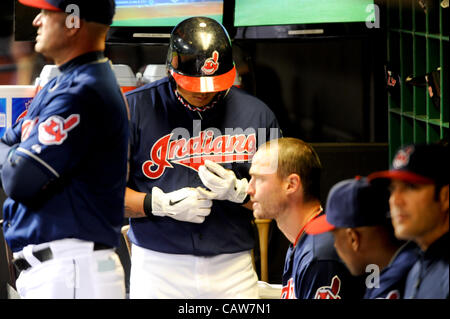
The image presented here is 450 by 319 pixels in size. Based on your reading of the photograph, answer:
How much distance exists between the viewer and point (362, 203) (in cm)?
254

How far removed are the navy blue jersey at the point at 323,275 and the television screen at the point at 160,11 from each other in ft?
6.33

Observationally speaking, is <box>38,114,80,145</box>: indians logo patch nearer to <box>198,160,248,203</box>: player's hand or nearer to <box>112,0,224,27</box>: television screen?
<box>198,160,248,203</box>: player's hand

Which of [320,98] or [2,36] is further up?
[2,36]

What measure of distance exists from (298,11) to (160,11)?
69 cm

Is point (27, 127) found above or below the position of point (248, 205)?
above

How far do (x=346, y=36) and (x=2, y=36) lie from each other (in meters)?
3.45

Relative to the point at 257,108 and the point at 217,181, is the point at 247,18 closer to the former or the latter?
the point at 257,108

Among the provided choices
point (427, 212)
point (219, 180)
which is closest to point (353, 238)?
point (427, 212)

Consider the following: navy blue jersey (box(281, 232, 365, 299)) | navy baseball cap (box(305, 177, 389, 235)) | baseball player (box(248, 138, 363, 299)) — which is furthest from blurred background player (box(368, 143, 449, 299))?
baseball player (box(248, 138, 363, 299))

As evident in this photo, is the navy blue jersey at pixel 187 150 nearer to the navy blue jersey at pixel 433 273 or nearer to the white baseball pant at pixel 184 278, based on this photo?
the white baseball pant at pixel 184 278

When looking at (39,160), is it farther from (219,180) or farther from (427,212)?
(427,212)

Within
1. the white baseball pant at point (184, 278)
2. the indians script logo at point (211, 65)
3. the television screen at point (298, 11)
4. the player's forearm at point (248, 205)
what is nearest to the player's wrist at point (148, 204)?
the white baseball pant at point (184, 278)

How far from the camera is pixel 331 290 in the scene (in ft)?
8.66

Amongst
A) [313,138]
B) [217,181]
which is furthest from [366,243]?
[313,138]
